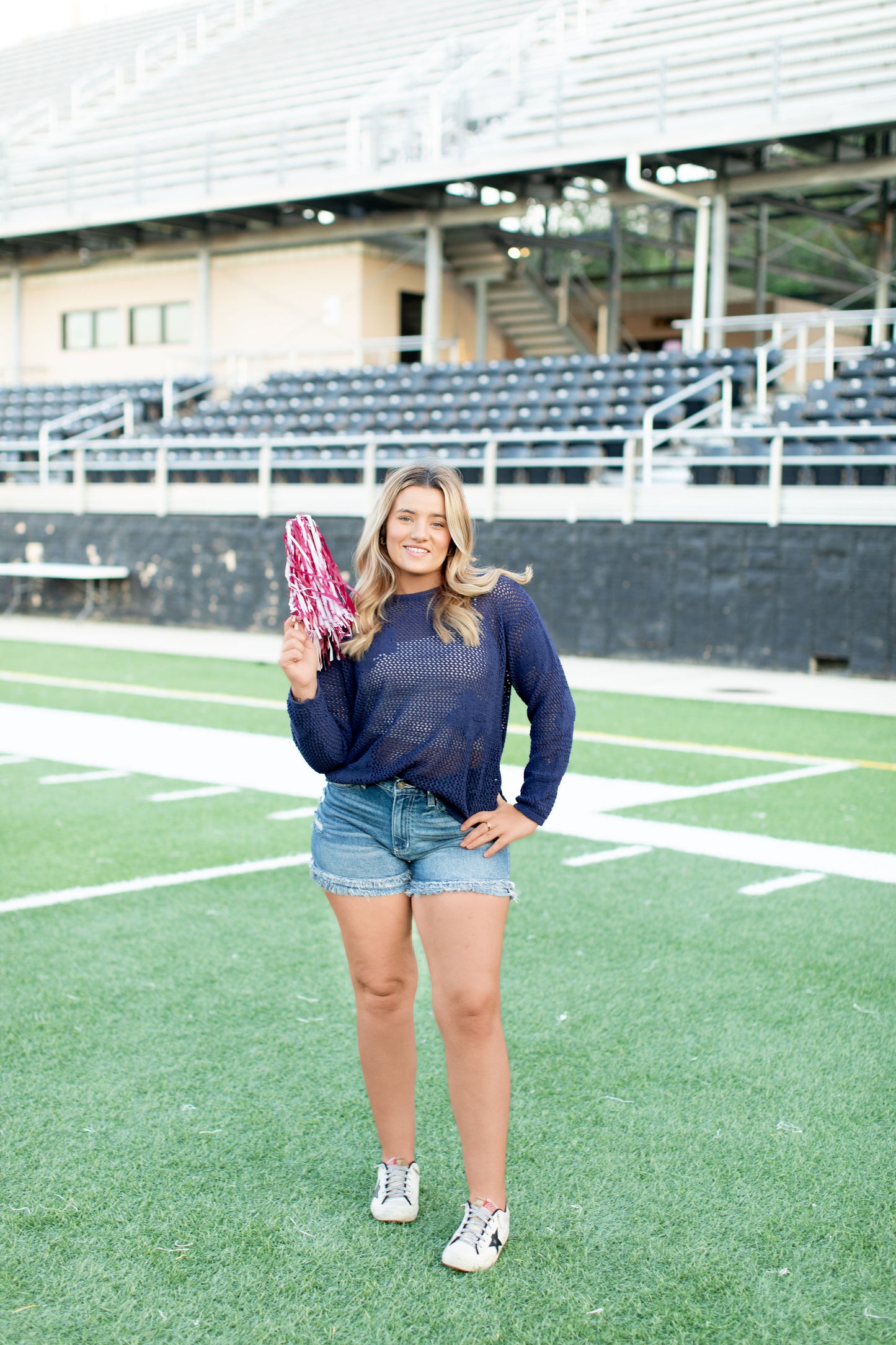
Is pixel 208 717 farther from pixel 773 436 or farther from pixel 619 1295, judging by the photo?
pixel 619 1295

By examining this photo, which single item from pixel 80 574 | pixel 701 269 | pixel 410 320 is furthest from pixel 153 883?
pixel 410 320

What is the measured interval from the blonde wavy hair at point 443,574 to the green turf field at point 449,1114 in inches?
52.3

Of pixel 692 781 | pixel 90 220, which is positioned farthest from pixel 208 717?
pixel 90 220

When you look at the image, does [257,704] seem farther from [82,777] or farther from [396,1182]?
[396,1182]

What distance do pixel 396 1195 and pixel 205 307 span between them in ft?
86.1

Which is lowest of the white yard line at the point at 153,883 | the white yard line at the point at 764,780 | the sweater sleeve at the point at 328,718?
the white yard line at the point at 153,883

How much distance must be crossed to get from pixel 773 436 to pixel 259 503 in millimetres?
7374

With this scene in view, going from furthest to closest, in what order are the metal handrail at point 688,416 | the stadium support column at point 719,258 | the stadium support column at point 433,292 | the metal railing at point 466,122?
1. the stadium support column at point 433,292
2. the metal railing at point 466,122
3. the stadium support column at point 719,258
4. the metal handrail at point 688,416

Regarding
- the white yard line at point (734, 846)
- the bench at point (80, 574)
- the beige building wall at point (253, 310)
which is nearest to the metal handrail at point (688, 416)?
the beige building wall at point (253, 310)

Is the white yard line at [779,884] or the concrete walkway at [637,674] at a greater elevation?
the white yard line at [779,884]

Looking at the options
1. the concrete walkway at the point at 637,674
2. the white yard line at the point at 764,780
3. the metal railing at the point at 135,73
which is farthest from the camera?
the metal railing at the point at 135,73

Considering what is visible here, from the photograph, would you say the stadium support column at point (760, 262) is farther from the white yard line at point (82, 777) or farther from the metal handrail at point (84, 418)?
the white yard line at point (82, 777)

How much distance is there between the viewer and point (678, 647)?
15344 mm

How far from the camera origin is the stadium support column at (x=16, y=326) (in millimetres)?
30812
